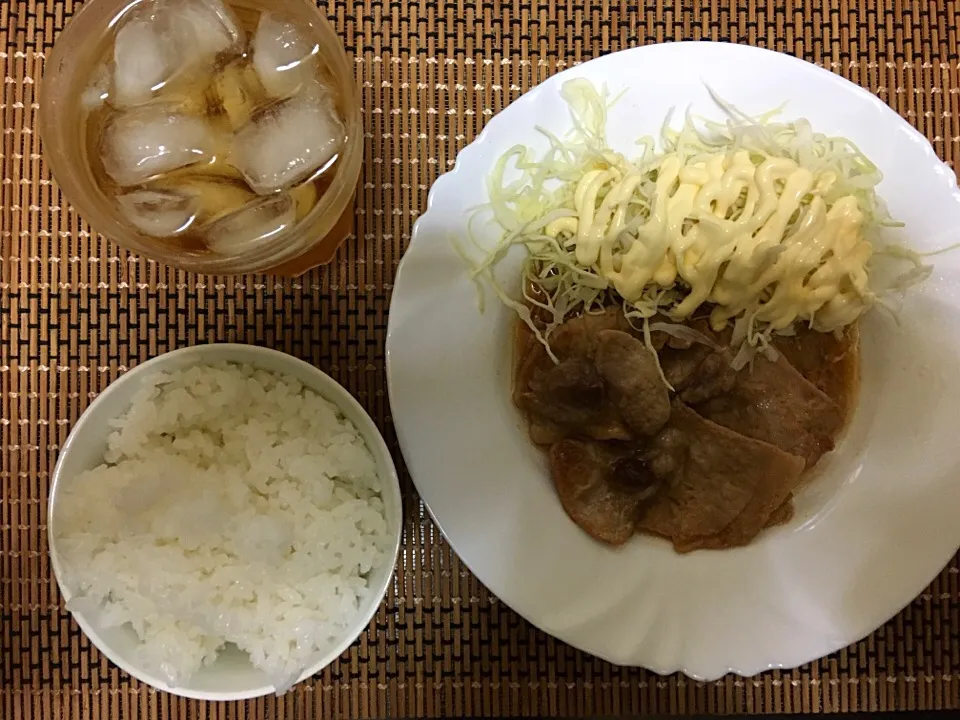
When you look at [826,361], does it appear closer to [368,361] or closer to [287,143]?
[368,361]

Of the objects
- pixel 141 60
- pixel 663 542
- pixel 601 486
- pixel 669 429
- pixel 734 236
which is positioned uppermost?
pixel 141 60

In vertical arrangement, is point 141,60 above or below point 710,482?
above

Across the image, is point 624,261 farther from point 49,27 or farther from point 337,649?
point 49,27

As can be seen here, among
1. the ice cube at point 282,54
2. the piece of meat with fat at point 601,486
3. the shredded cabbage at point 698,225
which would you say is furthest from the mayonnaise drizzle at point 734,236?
the ice cube at point 282,54

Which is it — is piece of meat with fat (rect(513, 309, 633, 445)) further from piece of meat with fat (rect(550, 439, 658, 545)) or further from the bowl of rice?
the bowl of rice

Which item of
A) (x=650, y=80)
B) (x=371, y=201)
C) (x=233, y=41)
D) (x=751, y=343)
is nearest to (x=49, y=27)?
(x=233, y=41)

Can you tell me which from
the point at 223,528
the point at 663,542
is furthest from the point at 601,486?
the point at 223,528

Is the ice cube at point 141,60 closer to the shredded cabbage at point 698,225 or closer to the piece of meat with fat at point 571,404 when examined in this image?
the shredded cabbage at point 698,225
